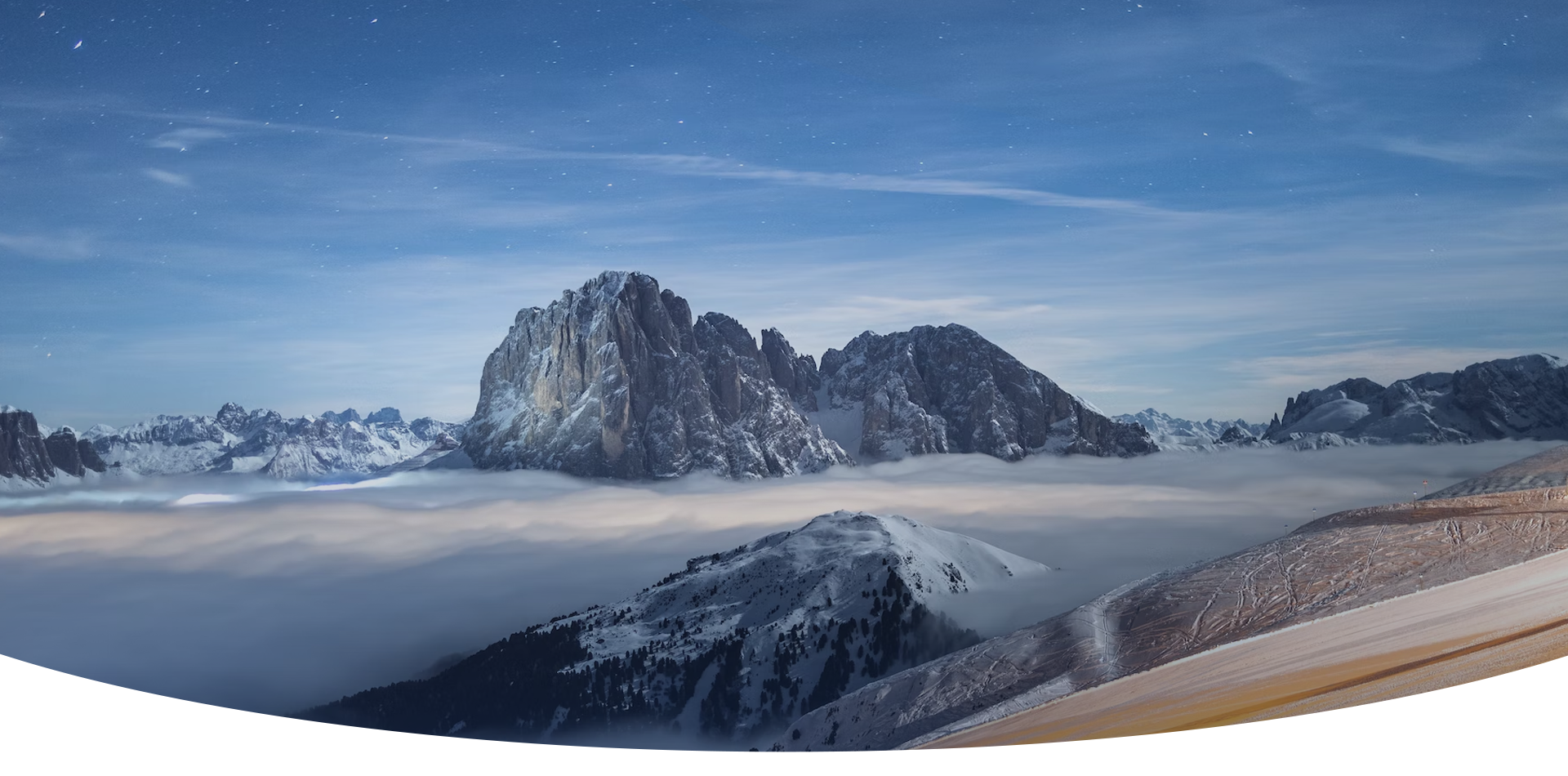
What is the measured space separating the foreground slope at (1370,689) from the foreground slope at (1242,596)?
12.2 inches

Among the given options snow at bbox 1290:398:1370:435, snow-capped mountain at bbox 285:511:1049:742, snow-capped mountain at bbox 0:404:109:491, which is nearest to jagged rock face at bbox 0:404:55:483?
snow-capped mountain at bbox 0:404:109:491

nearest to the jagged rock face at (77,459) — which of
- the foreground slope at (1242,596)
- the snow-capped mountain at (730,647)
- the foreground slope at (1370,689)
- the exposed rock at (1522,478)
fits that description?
the snow-capped mountain at (730,647)

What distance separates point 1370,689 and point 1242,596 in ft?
5.77

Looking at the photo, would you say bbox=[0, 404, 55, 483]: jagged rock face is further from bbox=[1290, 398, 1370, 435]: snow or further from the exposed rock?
bbox=[1290, 398, 1370, 435]: snow

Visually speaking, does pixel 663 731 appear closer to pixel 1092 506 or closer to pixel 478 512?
pixel 1092 506

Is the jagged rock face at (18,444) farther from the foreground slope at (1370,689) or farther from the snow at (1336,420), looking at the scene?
the snow at (1336,420)

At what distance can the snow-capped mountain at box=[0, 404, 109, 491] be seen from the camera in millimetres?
22977

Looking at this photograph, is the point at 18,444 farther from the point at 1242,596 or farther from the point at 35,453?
the point at 1242,596

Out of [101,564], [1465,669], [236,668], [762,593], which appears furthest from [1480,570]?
[236,668]

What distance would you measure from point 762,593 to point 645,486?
355 ft

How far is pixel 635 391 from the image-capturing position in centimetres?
19275

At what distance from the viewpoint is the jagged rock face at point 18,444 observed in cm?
2355

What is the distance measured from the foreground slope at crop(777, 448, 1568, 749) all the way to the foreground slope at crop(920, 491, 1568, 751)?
1.02 ft

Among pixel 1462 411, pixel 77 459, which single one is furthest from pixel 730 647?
pixel 1462 411
